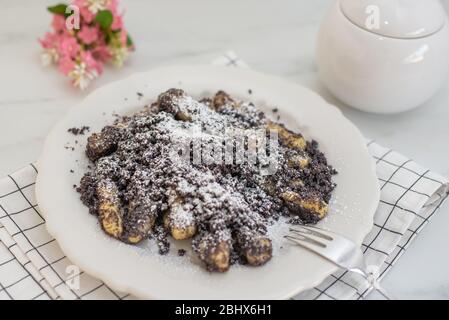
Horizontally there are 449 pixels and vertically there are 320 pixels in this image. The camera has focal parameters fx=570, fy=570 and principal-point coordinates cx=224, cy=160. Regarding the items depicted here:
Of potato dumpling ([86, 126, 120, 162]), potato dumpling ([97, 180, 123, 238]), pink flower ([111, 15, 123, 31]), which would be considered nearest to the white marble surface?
pink flower ([111, 15, 123, 31])

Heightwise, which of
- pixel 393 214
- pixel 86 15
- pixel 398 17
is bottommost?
pixel 393 214

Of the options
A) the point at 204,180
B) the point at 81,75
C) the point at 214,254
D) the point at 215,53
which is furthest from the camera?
the point at 215,53

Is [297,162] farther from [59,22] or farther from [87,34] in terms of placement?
[59,22]

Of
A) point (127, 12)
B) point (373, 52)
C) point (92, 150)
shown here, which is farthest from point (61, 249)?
point (127, 12)

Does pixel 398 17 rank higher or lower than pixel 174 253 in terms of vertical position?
higher

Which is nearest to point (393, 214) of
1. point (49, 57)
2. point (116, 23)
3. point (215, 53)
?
point (215, 53)

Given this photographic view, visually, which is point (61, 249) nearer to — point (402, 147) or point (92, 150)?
point (92, 150)
